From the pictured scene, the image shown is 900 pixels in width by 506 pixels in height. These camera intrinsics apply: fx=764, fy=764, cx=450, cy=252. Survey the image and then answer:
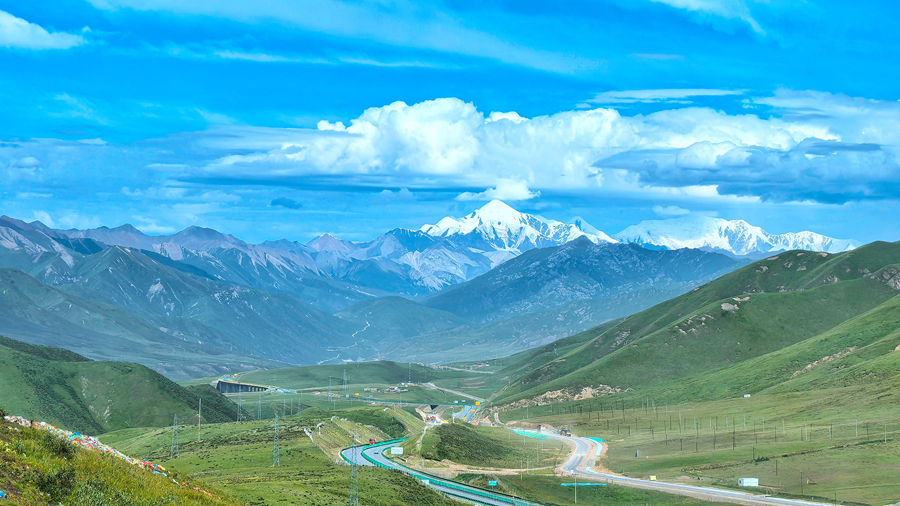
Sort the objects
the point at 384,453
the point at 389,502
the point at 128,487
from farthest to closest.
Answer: the point at 384,453 → the point at 389,502 → the point at 128,487

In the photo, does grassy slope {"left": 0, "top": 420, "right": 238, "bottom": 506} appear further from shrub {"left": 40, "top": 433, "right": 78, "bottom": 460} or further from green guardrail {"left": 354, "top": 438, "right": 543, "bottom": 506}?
green guardrail {"left": 354, "top": 438, "right": 543, "bottom": 506}

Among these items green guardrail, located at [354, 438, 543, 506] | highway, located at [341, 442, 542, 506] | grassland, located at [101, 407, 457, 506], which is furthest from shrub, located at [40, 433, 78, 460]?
green guardrail, located at [354, 438, 543, 506]

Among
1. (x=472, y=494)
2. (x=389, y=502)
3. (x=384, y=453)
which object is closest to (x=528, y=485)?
(x=472, y=494)

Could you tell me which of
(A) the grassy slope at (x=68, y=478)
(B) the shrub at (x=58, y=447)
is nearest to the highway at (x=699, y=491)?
(A) the grassy slope at (x=68, y=478)

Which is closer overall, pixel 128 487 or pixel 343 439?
pixel 128 487

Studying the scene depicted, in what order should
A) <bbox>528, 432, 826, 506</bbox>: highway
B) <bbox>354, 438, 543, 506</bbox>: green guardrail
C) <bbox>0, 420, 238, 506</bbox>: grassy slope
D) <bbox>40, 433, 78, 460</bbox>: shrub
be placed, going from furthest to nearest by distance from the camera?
<bbox>528, 432, 826, 506</bbox>: highway, <bbox>354, 438, 543, 506</bbox>: green guardrail, <bbox>40, 433, 78, 460</bbox>: shrub, <bbox>0, 420, 238, 506</bbox>: grassy slope

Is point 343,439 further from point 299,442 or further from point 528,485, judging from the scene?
point 528,485
